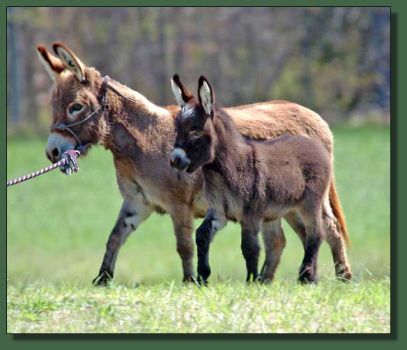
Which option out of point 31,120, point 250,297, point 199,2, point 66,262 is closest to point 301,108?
point 199,2

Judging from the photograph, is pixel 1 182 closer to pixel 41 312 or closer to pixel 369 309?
pixel 41 312

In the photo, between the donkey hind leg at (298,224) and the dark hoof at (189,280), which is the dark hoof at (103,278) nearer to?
the dark hoof at (189,280)

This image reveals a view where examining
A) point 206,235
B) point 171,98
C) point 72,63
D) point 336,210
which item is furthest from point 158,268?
point 206,235

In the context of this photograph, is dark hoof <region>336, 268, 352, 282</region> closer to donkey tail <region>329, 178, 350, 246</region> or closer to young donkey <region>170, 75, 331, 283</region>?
Result: donkey tail <region>329, 178, 350, 246</region>

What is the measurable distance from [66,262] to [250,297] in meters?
11.1

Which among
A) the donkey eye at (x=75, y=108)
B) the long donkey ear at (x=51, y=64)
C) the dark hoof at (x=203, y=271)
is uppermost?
the long donkey ear at (x=51, y=64)

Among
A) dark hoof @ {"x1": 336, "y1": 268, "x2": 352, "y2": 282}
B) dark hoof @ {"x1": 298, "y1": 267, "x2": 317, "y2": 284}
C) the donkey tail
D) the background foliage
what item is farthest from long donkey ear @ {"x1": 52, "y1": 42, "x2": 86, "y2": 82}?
the background foliage

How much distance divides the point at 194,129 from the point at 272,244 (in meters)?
2.04

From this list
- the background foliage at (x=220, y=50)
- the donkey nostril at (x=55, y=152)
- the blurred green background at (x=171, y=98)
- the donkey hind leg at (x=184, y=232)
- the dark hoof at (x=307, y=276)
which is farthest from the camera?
the background foliage at (x=220, y=50)

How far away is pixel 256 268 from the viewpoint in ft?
30.3

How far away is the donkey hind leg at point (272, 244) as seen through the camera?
10.5 meters

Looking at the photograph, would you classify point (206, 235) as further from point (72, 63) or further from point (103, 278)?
point (72, 63)

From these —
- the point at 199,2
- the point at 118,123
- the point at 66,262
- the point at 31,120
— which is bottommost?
the point at 66,262

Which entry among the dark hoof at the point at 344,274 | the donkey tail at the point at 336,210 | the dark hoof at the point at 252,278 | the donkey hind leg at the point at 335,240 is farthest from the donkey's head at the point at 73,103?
the dark hoof at the point at 344,274
